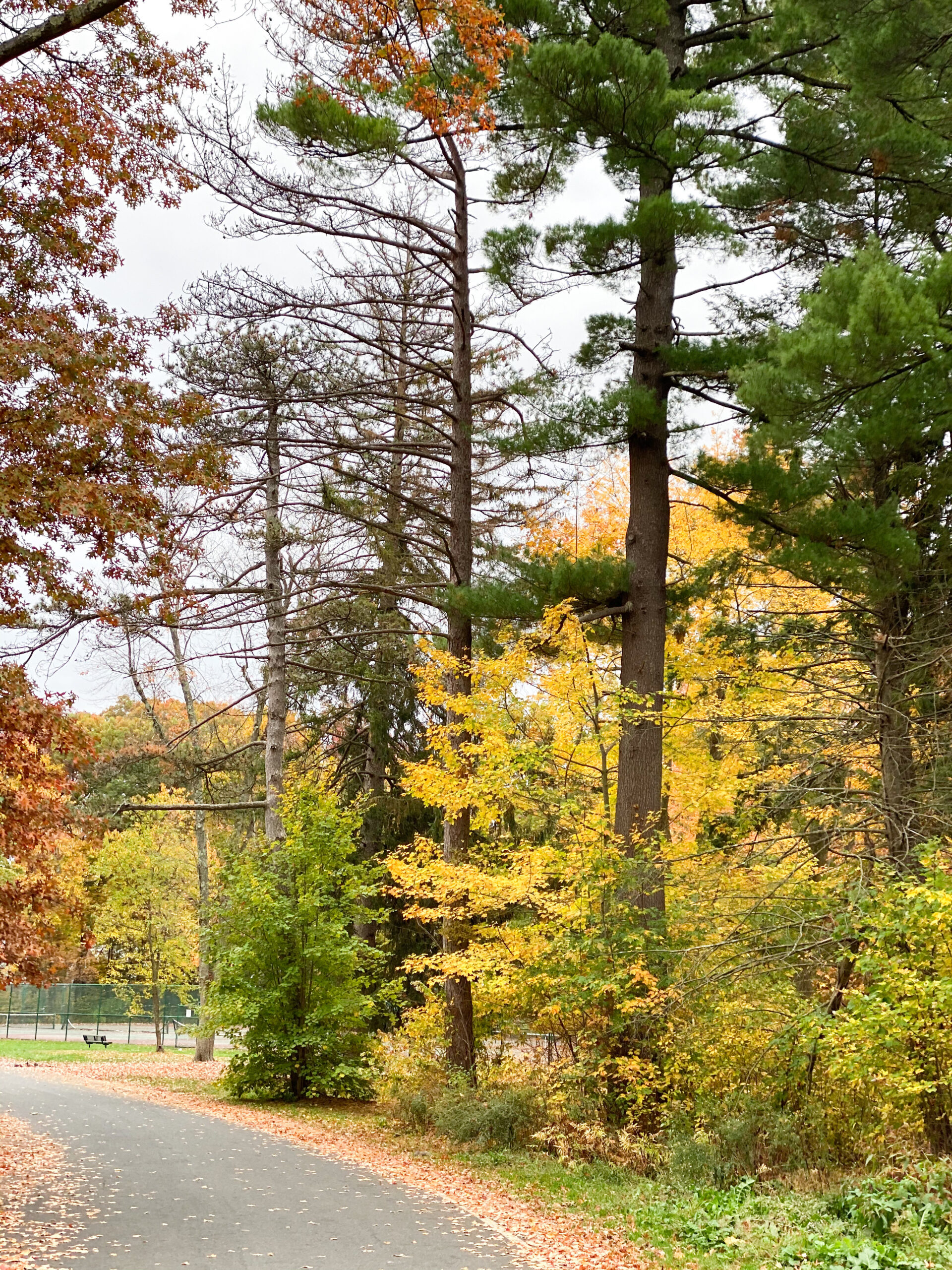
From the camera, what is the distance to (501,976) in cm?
1129

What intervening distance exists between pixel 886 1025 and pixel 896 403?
4599 millimetres

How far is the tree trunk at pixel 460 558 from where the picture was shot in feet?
43.9

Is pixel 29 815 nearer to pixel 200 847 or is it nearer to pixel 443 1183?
pixel 443 1183

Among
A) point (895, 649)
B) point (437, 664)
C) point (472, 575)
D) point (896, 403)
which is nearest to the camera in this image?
point (896, 403)

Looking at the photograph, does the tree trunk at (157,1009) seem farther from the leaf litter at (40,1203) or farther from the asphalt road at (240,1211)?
the leaf litter at (40,1203)

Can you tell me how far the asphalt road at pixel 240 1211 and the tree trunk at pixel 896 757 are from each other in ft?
14.7

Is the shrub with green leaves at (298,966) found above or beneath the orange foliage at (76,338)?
beneath

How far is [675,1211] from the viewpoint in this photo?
25.6 ft

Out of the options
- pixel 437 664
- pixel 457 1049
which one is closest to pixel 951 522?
pixel 437 664

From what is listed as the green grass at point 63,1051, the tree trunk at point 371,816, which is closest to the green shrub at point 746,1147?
the tree trunk at point 371,816

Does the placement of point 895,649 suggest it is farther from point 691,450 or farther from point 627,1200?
point 627,1200

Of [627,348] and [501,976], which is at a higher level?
[627,348]

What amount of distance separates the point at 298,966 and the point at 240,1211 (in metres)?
7.85

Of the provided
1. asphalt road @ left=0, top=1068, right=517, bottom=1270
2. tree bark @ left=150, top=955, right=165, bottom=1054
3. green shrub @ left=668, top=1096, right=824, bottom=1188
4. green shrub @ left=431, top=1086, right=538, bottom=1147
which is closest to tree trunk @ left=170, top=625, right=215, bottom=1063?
tree bark @ left=150, top=955, right=165, bottom=1054
